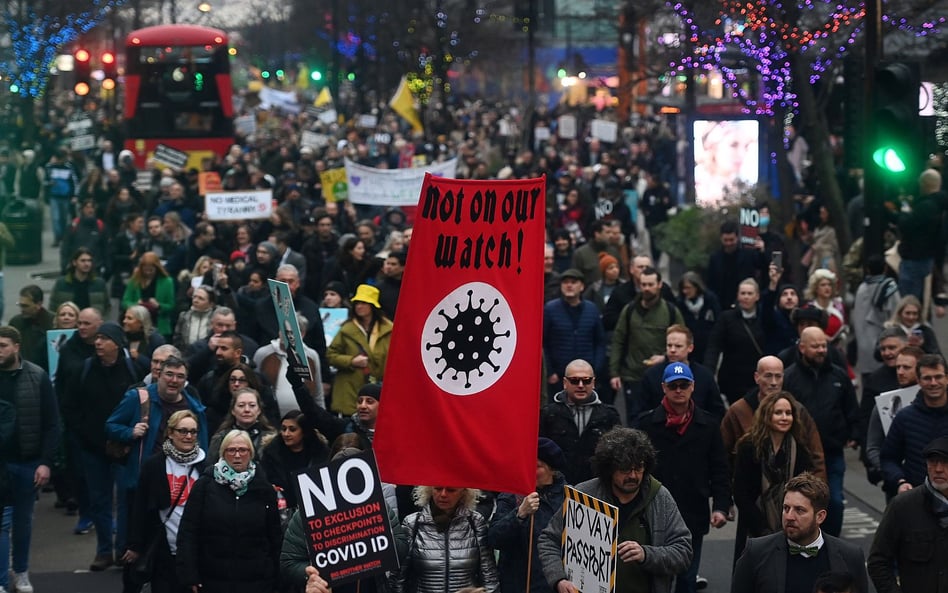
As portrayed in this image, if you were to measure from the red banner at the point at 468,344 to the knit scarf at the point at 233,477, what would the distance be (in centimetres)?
116

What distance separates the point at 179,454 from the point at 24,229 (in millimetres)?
20035

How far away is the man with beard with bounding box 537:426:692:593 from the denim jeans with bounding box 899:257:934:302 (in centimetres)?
826

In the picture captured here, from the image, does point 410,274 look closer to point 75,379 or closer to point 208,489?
point 208,489

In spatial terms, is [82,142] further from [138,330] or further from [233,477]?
[233,477]

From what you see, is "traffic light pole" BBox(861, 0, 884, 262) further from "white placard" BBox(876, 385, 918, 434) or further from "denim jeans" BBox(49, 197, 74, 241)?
"denim jeans" BBox(49, 197, 74, 241)

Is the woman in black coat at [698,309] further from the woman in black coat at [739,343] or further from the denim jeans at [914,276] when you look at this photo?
the denim jeans at [914,276]

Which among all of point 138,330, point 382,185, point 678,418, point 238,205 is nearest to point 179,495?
point 678,418

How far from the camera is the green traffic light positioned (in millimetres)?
12156

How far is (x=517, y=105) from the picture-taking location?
226 ft

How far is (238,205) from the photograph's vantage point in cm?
2053

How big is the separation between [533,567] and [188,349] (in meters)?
5.07

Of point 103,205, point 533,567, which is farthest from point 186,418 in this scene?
point 103,205

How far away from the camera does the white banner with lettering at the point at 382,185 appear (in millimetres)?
22234

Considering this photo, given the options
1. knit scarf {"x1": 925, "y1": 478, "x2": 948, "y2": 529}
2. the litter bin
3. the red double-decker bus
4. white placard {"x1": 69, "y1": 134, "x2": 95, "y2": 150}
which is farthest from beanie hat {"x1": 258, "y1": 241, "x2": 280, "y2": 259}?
the red double-decker bus
